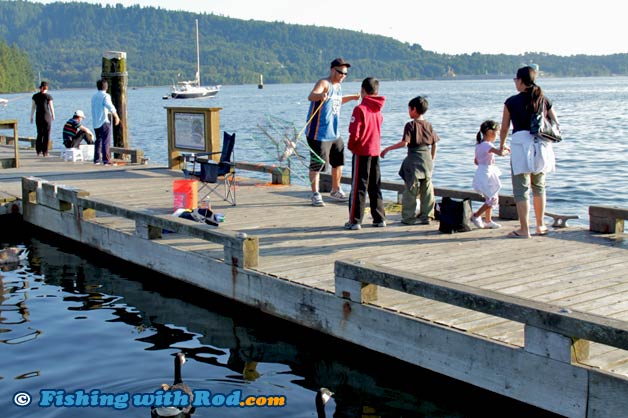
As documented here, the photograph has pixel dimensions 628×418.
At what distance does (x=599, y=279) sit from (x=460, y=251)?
1680mm

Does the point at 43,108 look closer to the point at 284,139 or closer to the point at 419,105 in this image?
the point at 284,139

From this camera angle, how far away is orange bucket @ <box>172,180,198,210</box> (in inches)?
457

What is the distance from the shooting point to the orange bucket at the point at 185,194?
11.6 metres

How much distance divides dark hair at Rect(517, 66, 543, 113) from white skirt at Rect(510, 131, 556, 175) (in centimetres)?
28

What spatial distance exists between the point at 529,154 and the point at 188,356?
4.19 m

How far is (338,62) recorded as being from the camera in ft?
38.2

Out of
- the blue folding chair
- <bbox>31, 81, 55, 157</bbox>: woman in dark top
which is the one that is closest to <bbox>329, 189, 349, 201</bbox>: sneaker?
the blue folding chair

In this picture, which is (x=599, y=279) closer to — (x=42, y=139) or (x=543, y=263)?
(x=543, y=263)

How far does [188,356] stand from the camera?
8.34 m

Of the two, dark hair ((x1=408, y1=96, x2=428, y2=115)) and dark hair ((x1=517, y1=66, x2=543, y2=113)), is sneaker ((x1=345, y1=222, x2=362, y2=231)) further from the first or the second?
dark hair ((x1=517, y1=66, x2=543, y2=113))

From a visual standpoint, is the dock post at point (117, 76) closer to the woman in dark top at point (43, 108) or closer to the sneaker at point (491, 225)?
the woman in dark top at point (43, 108)

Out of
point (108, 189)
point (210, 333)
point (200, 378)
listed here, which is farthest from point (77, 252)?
point (200, 378)

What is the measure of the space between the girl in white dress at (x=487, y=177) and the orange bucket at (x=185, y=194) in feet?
12.2

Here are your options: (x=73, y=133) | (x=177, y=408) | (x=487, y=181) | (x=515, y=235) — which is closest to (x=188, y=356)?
(x=177, y=408)
